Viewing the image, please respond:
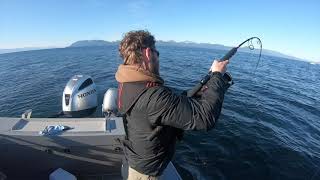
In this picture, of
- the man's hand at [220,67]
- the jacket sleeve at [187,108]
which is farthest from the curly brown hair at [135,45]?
the man's hand at [220,67]

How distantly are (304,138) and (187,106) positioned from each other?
10.9 m

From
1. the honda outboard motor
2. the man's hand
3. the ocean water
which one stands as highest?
the man's hand

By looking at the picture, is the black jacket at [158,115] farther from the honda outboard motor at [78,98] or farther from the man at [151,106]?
the honda outboard motor at [78,98]

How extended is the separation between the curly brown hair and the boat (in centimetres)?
248

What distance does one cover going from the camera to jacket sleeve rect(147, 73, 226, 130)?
2.31m

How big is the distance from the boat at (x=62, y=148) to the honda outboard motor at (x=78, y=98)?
3084mm

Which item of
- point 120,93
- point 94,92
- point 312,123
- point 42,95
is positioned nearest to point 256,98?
point 312,123

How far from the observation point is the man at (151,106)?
232cm

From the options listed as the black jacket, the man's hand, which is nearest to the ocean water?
the black jacket

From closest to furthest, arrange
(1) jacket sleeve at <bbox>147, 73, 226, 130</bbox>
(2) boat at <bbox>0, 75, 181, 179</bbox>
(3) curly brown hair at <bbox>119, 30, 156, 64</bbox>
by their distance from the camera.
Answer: (1) jacket sleeve at <bbox>147, 73, 226, 130</bbox> → (3) curly brown hair at <bbox>119, 30, 156, 64</bbox> → (2) boat at <bbox>0, 75, 181, 179</bbox>

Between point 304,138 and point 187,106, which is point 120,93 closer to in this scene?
point 187,106

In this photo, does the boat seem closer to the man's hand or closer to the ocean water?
the man's hand

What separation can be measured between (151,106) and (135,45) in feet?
2.00

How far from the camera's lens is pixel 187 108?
2318mm
